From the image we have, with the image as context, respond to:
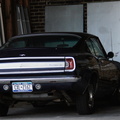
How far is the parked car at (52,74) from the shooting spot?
792cm

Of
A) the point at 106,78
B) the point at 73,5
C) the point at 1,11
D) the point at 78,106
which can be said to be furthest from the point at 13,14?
the point at 78,106

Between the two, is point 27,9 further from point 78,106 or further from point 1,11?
point 78,106

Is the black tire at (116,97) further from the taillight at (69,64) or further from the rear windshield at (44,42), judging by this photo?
the taillight at (69,64)

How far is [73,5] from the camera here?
1505cm

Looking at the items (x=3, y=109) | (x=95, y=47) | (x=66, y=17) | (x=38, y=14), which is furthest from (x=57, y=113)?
(x=38, y=14)

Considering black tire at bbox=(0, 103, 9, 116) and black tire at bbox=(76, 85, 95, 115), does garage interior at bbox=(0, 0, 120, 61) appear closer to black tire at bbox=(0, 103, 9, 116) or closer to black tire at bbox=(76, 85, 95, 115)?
black tire at bbox=(0, 103, 9, 116)

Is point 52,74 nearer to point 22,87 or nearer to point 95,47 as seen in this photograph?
point 22,87

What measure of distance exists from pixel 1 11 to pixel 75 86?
6135mm

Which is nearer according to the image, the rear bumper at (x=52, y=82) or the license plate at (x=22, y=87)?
the rear bumper at (x=52, y=82)

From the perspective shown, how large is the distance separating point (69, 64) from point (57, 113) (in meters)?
Answer: 1.61

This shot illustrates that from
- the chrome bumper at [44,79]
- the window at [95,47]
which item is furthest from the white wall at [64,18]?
the chrome bumper at [44,79]

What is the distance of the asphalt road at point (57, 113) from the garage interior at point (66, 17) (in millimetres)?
3927

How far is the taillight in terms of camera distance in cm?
792

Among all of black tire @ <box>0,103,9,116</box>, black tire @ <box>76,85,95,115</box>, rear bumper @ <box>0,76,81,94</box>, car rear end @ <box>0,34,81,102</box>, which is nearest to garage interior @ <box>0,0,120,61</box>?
black tire @ <box>0,103,9,116</box>
